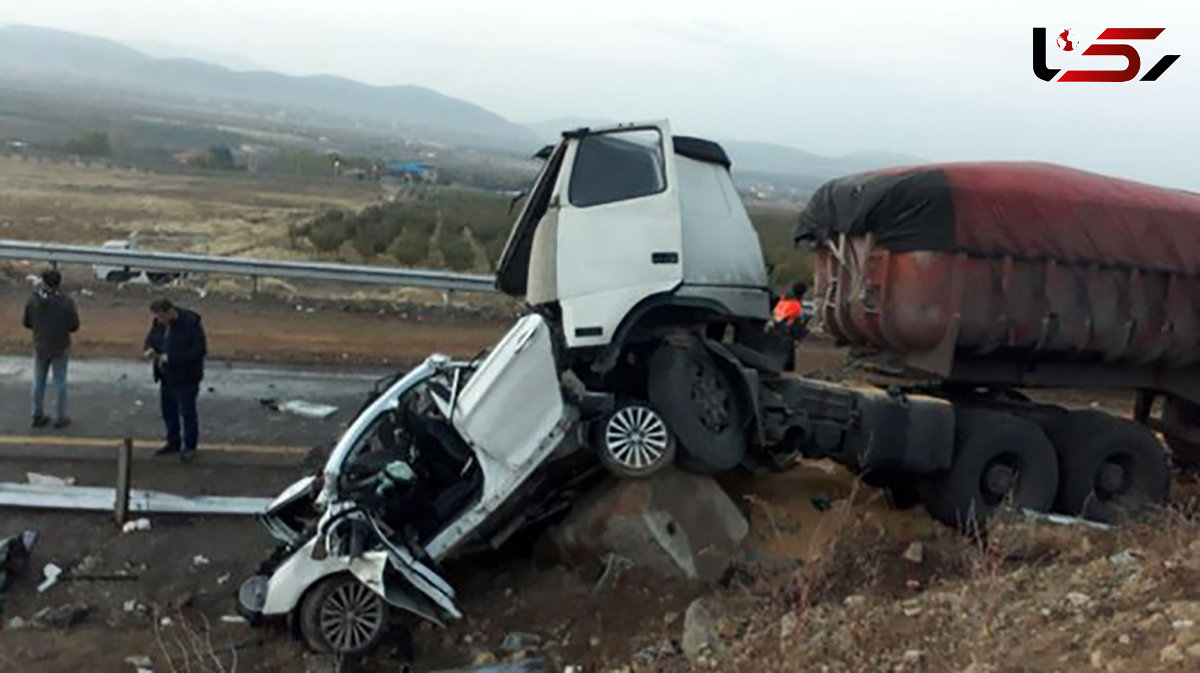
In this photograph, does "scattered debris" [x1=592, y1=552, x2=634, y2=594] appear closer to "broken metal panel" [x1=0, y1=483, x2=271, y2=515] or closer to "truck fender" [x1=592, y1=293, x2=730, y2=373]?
"truck fender" [x1=592, y1=293, x2=730, y2=373]

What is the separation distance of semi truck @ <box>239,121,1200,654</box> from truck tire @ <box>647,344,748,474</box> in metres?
0.01

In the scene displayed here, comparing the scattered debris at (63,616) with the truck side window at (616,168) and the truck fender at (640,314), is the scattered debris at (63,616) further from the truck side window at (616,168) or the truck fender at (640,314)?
the truck side window at (616,168)

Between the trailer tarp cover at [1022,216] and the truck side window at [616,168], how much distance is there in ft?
5.58

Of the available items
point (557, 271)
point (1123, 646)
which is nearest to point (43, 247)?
point (557, 271)

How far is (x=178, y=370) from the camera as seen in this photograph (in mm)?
9750

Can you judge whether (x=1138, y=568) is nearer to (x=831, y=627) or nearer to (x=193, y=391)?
(x=831, y=627)

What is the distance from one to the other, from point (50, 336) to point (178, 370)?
1611mm

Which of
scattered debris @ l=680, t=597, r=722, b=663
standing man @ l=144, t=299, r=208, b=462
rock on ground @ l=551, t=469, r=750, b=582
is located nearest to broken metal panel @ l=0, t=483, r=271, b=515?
standing man @ l=144, t=299, r=208, b=462

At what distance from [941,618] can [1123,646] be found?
1060 millimetres

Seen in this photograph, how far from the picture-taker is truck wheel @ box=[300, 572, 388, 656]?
21.7ft

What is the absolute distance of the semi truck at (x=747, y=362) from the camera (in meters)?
7.26


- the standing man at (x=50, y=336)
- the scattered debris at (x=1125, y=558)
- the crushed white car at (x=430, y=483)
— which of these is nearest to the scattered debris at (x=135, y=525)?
the crushed white car at (x=430, y=483)

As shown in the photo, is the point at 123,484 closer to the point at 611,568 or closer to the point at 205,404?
the point at 205,404

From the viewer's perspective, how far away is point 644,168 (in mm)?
7840
